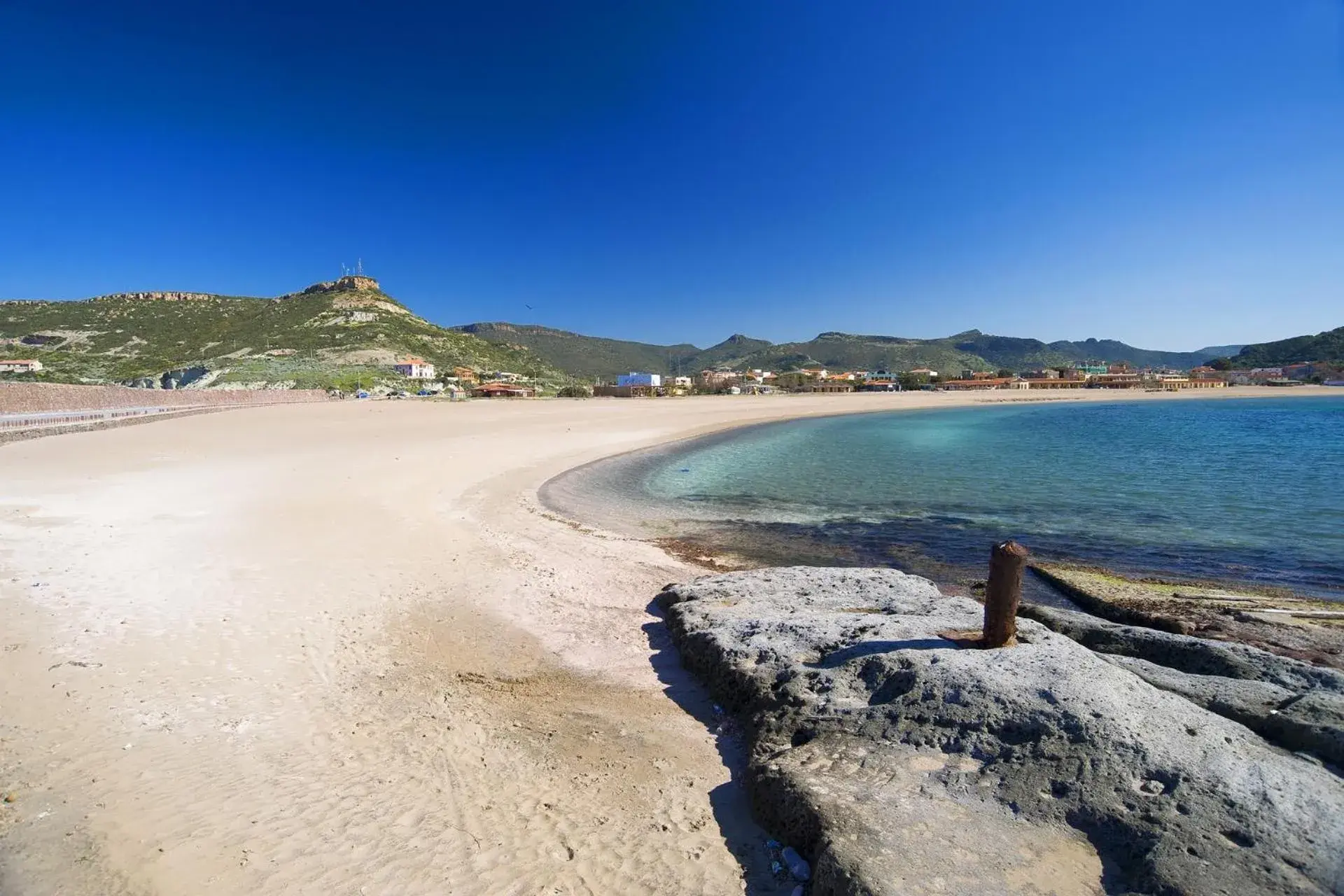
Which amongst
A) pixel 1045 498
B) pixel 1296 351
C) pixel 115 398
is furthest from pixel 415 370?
pixel 1296 351

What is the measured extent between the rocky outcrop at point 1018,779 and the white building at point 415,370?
6956 centimetres

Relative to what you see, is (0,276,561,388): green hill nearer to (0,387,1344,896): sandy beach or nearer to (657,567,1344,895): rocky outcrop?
(0,387,1344,896): sandy beach

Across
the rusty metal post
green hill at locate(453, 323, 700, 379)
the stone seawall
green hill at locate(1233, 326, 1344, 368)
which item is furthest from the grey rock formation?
green hill at locate(1233, 326, 1344, 368)

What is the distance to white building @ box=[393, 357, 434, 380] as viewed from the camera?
226ft

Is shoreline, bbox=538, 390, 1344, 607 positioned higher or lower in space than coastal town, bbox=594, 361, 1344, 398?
lower

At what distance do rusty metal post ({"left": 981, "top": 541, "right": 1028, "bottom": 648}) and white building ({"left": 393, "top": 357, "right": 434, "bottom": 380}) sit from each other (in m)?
69.6

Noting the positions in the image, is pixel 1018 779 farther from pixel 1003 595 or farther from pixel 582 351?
pixel 582 351

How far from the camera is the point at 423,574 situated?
8.17m

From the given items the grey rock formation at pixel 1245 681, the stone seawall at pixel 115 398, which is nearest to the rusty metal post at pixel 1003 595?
the grey rock formation at pixel 1245 681

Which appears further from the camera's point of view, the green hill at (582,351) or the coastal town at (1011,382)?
the green hill at (582,351)

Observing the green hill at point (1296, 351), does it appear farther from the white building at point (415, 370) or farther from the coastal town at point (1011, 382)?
the white building at point (415, 370)

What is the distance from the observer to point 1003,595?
442 centimetres

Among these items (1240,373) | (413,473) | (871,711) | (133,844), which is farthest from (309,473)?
(1240,373)

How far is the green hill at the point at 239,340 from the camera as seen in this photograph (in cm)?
6112
